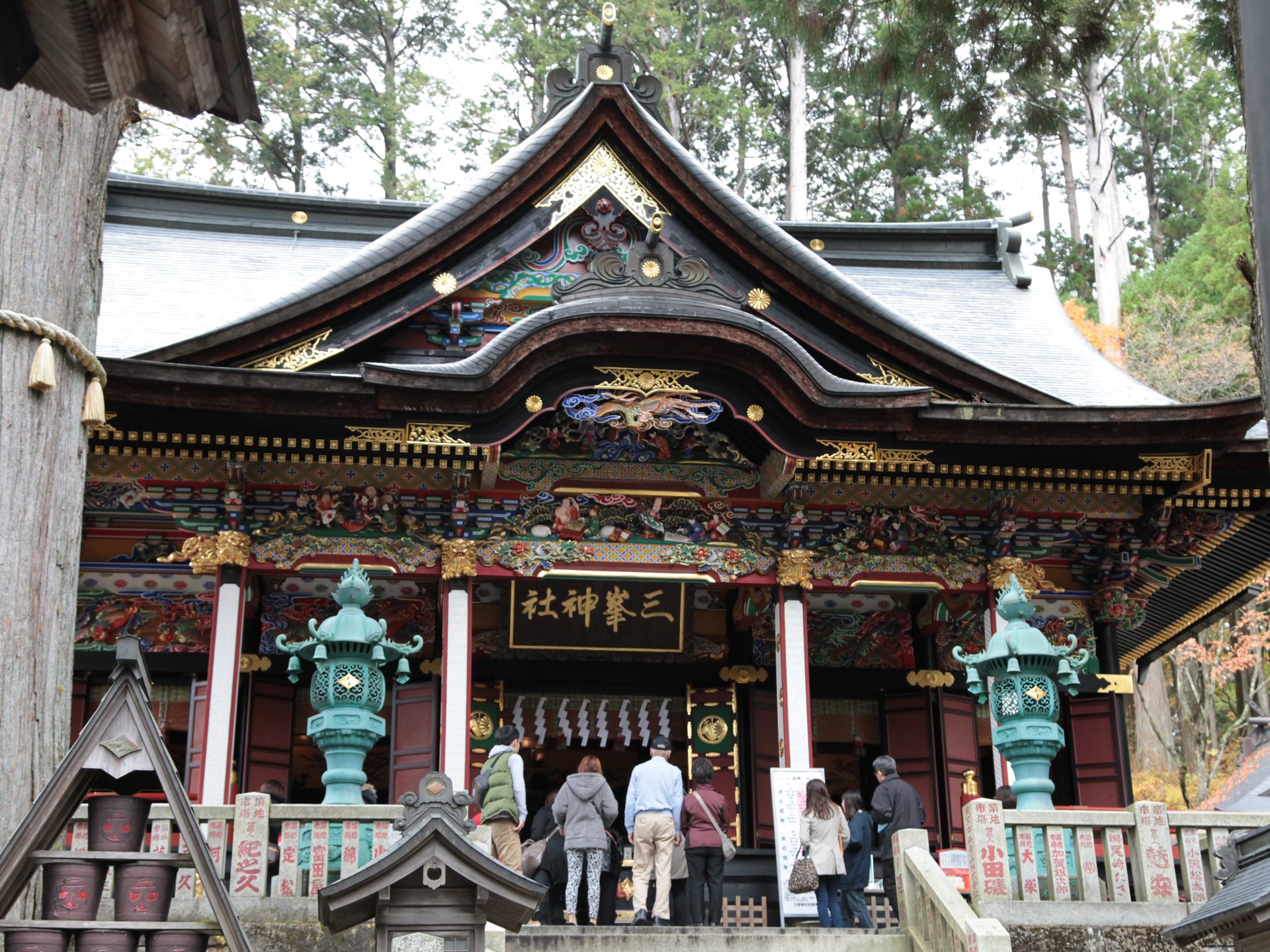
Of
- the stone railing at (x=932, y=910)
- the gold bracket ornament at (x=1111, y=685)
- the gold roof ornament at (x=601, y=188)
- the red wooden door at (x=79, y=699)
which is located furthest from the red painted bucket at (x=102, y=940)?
the gold bracket ornament at (x=1111, y=685)

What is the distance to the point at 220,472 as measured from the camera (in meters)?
11.2

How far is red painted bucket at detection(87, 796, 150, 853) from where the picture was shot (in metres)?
4.96

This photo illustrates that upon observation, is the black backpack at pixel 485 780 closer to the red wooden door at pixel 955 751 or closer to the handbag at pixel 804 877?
the handbag at pixel 804 877

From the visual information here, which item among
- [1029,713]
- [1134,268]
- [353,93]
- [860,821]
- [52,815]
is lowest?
[52,815]

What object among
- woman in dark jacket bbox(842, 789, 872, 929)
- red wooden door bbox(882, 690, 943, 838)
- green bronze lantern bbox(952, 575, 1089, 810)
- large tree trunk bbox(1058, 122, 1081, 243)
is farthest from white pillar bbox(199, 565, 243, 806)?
large tree trunk bbox(1058, 122, 1081, 243)

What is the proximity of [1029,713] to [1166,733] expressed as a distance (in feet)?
50.5

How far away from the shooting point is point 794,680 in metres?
11.2

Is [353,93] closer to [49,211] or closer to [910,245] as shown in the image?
[910,245]

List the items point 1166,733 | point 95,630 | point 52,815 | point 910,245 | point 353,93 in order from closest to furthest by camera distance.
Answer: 1. point 52,815
2. point 95,630
3. point 910,245
4. point 1166,733
5. point 353,93

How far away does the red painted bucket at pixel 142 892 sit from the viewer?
487 centimetres

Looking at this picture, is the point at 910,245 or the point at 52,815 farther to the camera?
the point at 910,245

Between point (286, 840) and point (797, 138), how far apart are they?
22.4 meters

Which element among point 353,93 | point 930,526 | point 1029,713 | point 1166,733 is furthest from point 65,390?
point 353,93

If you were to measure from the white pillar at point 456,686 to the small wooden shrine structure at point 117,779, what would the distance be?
18.3 ft
